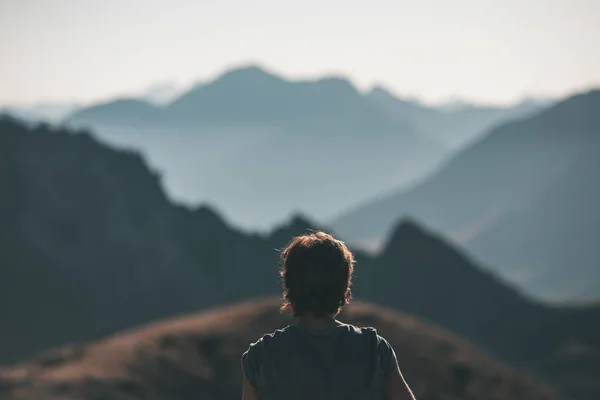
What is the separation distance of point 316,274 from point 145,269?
8762 cm

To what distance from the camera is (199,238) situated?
3922 inches

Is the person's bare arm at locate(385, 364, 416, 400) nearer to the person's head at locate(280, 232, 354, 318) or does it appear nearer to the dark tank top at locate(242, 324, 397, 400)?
the dark tank top at locate(242, 324, 397, 400)

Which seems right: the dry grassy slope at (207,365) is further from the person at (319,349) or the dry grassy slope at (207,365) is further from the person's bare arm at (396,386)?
the person's bare arm at (396,386)

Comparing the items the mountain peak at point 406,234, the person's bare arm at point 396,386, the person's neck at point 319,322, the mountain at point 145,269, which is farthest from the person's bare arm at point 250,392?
the mountain peak at point 406,234

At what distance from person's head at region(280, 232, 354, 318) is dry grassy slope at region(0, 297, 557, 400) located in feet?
115

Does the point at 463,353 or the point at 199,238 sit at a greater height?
the point at 199,238

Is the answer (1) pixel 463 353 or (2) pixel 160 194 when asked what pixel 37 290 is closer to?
(2) pixel 160 194

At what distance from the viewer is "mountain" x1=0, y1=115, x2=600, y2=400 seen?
260 feet

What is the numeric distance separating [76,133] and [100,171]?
515cm

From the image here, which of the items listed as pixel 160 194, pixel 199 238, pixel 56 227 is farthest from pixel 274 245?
pixel 56 227

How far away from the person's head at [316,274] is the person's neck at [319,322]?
0.02 m

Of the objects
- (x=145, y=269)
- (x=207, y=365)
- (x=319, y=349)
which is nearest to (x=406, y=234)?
(x=145, y=269)

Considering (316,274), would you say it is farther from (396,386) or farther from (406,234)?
(406,234)

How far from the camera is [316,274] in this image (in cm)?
435
